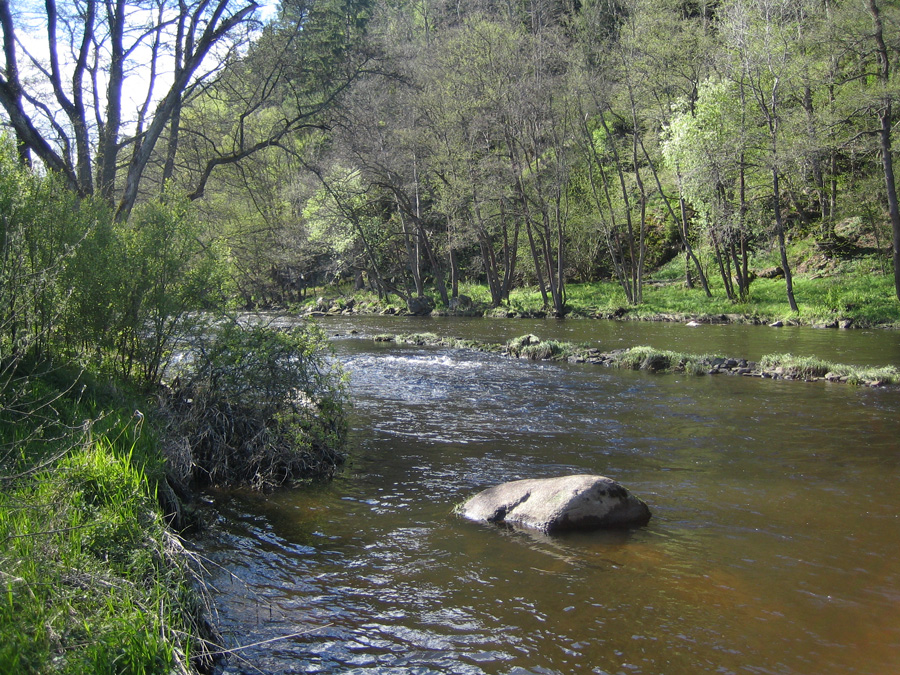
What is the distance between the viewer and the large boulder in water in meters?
6.25

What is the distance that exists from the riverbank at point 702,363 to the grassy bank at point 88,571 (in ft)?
44.1

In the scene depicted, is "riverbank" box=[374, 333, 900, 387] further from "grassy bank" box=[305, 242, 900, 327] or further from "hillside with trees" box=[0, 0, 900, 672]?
"grassy bank" box=[305, 242, 900, 327]

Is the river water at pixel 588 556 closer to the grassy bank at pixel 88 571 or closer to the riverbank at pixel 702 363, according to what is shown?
the grassy bank at pixel 88 571

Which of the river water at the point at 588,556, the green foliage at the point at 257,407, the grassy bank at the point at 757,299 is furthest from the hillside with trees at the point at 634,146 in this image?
the river water at the point at 588,556

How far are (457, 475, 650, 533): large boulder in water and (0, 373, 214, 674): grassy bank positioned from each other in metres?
3.26

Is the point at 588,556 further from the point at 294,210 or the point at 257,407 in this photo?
the point at 294,210

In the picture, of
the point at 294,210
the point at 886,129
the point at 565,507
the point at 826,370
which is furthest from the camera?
the point at 294,210

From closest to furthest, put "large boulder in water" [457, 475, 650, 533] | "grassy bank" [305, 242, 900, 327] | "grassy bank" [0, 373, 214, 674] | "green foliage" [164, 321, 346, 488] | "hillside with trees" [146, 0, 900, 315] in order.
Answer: "grassy bank" [0, 373, 214, 674] → "large boulder in water" [457, 475, 650, 533] → "green foliage" [164, 321, 346, 488] → "hillside with trees" [146, 0, 900, 315] → "grassy bank" [305, 242, 900, 327]

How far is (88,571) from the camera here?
3.49 meters

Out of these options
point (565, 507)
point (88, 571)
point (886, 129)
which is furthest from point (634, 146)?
point (88, 571)

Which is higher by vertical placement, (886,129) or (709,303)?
(886,129)

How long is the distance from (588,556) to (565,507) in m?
0.69

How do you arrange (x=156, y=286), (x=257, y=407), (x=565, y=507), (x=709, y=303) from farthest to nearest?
1. (x=709, y=303)
2. (x=257, y=407)
3. (x=156, y=286)
4. (x=565, y=507)

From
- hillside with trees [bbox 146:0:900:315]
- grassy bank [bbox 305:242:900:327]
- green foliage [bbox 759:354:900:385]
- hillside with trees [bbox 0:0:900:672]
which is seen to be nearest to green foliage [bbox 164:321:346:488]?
hillside with trees [bbox 0:0:900:672]
